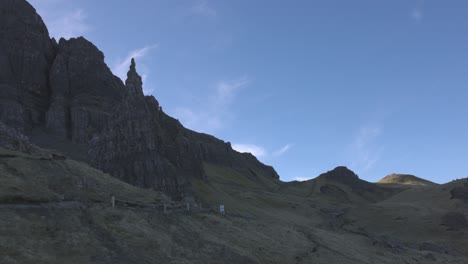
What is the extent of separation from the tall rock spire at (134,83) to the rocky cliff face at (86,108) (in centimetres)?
24

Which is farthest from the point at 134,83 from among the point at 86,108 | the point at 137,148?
the point at 86,108

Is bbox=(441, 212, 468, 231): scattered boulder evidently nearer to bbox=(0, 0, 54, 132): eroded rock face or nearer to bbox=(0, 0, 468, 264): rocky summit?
bbox=(0, 0, 468, 264): rocky summit

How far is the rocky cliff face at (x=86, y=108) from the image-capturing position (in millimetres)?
112000

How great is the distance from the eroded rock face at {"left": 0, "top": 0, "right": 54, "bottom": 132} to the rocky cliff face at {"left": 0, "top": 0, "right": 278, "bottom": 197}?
0.27 metres

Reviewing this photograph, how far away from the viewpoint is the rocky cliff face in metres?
112

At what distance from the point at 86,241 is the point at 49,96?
122 meters

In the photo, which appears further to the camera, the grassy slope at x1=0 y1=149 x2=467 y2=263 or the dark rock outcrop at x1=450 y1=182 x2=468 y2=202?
the dark rock outcrop at x1=450 y1=182 x2=468 y2=202

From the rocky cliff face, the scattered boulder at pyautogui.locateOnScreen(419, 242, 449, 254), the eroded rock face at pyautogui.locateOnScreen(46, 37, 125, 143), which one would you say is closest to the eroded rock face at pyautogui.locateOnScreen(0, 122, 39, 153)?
the rocky cliff face

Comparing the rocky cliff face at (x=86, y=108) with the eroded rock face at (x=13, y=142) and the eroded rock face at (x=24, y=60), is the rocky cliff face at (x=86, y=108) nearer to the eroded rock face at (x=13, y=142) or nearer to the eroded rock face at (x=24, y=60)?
the eroded rock face at (x=24, y=60)

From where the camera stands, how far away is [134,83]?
121 metres

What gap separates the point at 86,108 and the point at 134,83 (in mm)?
30564

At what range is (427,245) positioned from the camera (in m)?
101

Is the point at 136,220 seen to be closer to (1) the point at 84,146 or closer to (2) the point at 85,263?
(2) the point at 85,263

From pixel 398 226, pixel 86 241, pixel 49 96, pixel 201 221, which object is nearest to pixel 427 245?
pixel 398 226
